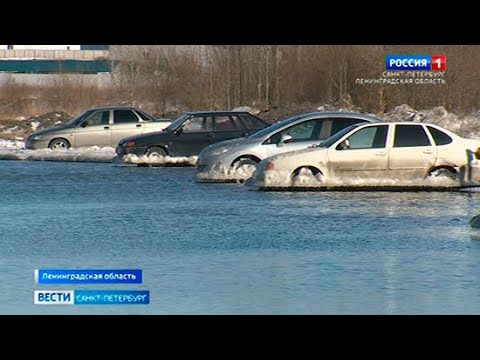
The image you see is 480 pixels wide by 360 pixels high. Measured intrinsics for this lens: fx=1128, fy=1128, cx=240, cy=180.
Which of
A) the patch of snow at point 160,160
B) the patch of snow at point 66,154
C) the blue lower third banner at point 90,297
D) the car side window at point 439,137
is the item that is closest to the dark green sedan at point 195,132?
the patch of snow at point 160,160

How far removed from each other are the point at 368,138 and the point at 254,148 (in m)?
2.39

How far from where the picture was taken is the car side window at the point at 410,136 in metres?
19.7

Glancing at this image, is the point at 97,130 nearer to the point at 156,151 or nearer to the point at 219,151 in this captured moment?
the point at 156,151

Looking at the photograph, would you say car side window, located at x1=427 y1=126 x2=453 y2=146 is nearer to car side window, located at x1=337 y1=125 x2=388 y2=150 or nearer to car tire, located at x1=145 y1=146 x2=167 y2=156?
car side window, located at x1=337 y1=125 x2=388 y2=150

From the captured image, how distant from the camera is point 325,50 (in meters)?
41.7

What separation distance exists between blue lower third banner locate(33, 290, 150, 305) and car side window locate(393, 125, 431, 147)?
11463 millimetres

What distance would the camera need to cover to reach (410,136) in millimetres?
19812

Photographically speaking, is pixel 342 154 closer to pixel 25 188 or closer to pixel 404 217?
pixel 404 217

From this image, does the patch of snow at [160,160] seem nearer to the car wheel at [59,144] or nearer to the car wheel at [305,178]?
the car wheel at [59,144]

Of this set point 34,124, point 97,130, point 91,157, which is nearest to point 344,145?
point 91,157

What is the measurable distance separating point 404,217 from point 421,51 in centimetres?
1853

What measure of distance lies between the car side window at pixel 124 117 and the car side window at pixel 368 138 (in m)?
12.9

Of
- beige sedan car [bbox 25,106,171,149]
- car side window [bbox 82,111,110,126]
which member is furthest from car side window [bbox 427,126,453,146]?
car side window [bbox 82,111,110,126]
